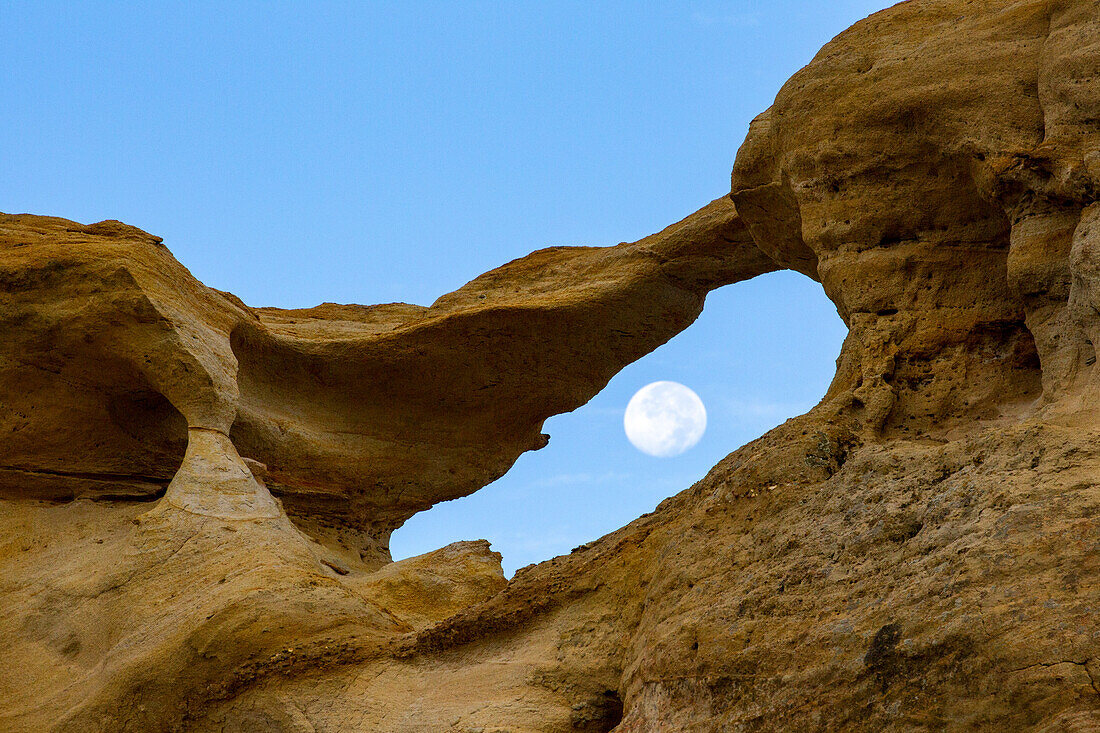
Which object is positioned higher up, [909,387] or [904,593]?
[909,387]

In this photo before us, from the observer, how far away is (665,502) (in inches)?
323

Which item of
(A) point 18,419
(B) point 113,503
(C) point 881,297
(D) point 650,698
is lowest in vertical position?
(D) point 650,698

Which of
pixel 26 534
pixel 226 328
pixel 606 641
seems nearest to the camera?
pixel 606 641

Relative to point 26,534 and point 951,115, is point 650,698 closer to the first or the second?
point 951,115

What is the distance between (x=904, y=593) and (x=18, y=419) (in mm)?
8195

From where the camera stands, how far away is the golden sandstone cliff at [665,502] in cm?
517

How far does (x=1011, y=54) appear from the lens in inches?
286

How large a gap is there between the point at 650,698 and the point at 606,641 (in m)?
1.12

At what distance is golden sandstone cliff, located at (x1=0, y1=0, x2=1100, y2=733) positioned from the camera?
517 cm

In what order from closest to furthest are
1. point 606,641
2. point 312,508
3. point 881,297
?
point 606,641, point 881,297, point 312,508

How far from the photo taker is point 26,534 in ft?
32.9

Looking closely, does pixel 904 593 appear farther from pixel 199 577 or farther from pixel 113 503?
pixel 113 503

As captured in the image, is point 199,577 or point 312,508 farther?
point 312,508

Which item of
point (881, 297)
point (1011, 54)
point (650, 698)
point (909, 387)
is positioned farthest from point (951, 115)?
point (650, 698)
